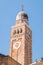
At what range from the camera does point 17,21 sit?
7669 centimetres

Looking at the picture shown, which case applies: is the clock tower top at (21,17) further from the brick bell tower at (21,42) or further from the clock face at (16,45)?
the clock face at (16,45)

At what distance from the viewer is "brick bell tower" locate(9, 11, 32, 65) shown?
70938 mm

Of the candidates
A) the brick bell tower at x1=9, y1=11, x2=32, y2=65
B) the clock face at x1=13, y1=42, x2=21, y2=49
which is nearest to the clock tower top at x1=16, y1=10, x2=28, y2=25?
the brick bell tower at x1=9, y1=11, x2=32, y2=65

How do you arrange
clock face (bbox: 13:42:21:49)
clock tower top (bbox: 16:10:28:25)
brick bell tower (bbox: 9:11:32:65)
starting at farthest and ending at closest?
clock tower top (bbox: 16:10:28:25), clock face (bbox: 13:42:21:49), brick bell tower (bbox: 9:11:32:65)

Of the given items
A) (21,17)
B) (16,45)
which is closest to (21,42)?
(16,45)

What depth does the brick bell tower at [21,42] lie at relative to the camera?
233 ft

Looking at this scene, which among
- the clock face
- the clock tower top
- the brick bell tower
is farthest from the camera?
the clock tower top

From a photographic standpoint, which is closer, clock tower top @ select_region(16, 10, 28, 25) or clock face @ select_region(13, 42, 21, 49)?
clock face @ select_region(13, 42, 21, 49)

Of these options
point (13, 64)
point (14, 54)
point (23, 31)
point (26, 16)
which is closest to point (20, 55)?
point (14, 54)

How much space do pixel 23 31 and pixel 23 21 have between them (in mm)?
3754

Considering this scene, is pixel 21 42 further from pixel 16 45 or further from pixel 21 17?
pixel 21 17

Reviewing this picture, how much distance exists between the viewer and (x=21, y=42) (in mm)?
72562

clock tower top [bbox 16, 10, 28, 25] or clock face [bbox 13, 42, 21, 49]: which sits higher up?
clock tower top [bbox 16, 10, 28, 25]

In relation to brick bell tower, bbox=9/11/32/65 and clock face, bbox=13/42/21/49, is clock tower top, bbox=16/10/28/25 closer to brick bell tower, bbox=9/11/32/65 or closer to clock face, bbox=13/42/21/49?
brick bell tower, bbox=9/11/32/65
